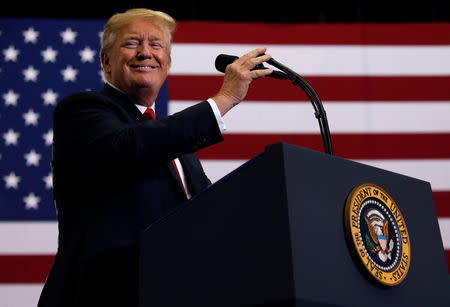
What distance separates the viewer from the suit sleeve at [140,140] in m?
1.02

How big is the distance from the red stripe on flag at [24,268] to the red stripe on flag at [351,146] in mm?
899

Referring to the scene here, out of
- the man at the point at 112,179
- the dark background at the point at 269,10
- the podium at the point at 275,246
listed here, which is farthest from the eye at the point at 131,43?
the dark background at the point at 269,10

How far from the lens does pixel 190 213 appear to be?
844 millimetres

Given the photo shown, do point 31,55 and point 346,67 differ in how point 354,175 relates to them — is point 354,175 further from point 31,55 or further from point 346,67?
point 31,55

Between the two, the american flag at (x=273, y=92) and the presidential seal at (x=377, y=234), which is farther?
the american flag at (x=273, y=92)

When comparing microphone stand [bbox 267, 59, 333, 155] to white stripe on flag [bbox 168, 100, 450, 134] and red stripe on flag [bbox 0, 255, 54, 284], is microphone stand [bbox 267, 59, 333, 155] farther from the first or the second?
red stripe on flag [bbox 0, 255, 54, 284]

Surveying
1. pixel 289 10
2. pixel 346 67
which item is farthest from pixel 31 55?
pixel 346 67

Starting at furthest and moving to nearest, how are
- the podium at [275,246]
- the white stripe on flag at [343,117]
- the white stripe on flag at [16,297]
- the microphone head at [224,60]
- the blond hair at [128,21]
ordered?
1. the white stripe on flag at [343,117]
2. the white stripe on flag at [16,297]
3. the blond hair at [128,21]
4. the microphone head at [224,60]
5. the podium at [275,246]

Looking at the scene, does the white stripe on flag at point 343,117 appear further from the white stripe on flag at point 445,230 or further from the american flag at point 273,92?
the white stripe on flag at point 445,230

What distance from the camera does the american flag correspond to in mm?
2744

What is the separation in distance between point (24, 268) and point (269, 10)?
1.79 m

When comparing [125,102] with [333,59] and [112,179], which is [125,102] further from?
[333,59]

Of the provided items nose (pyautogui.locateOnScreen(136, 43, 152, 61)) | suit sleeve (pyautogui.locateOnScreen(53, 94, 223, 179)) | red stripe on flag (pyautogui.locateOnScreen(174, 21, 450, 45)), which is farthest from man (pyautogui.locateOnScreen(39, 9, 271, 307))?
red stripe on flag (pyautogui.locateOnScreen(174, 21, 450, 45))

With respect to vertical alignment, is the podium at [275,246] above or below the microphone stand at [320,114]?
below
